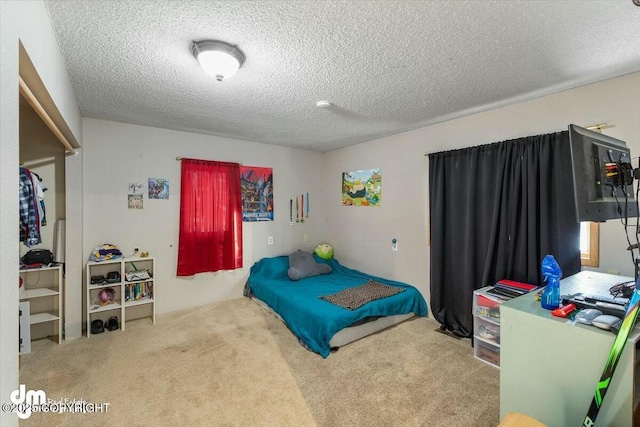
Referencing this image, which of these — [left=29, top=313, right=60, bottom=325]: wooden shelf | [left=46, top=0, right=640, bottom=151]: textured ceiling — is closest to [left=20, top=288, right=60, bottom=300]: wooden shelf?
[left=29, top=313, right=60, bottom=325]: wooden shelf

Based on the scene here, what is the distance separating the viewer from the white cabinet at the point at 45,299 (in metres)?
2.75

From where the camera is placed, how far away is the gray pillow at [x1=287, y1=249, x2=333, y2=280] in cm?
386

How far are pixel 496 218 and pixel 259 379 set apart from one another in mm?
2559

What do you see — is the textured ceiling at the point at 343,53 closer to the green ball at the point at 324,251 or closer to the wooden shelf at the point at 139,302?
the wooden shelf at the point at 139,302

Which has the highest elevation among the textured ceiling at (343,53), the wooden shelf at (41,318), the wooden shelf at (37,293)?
the textured ceiling at (343,53)

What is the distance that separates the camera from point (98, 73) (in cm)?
204

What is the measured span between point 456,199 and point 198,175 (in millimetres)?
3157

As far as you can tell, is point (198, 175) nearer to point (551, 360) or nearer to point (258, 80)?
point (258, 80)

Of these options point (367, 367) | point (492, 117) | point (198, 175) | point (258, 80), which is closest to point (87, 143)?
point (198, 175)

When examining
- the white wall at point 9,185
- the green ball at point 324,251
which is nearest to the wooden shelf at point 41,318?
the white wall at point 9,185

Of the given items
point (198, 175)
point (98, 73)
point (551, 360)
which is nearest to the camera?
Answer: point (551, 360)

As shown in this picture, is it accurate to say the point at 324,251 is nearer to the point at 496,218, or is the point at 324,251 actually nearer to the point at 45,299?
the point at 496,218

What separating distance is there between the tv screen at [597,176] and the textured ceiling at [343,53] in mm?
686

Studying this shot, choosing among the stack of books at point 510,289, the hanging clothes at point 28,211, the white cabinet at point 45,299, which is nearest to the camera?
the hanging clothes at point 28,211
